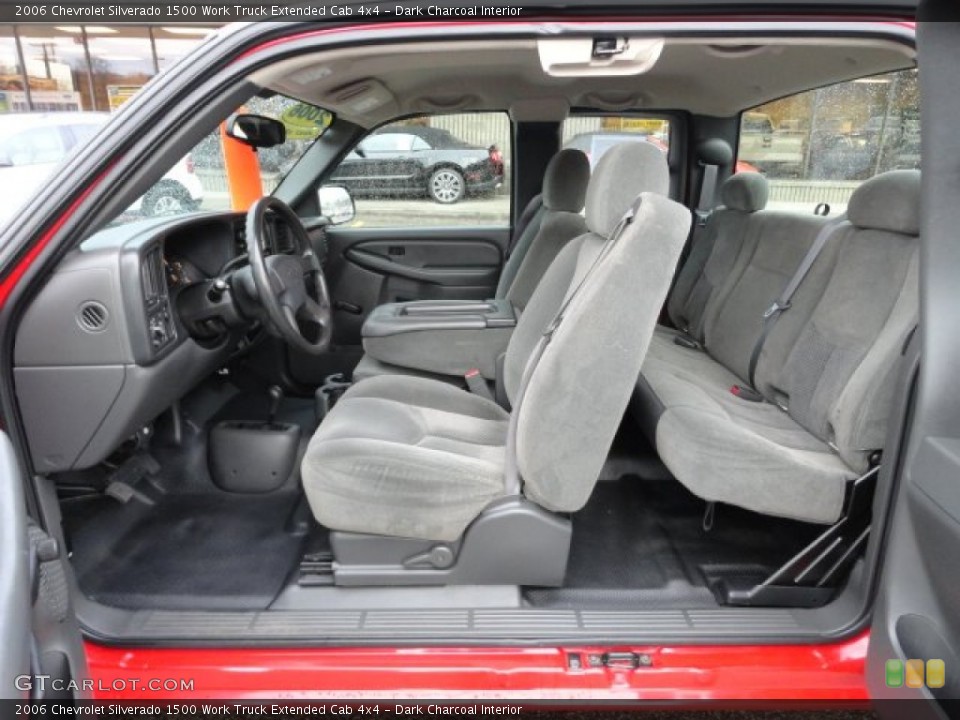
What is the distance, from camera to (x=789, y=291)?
7.16 feet

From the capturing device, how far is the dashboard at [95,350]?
1.40 metres

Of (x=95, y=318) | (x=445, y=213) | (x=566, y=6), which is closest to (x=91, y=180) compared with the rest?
(x=95, y=318)

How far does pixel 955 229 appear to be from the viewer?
1.20 m

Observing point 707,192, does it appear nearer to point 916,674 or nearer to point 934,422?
point 934,422

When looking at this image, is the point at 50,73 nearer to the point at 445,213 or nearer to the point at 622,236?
the point at 445,213

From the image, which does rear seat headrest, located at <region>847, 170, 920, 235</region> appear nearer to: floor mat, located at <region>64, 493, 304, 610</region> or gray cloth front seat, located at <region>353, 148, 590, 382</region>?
gray cloth front seat, located at <region>353, 148, 590, 382</region>

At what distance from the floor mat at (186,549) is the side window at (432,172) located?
1.79m

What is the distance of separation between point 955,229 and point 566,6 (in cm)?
84

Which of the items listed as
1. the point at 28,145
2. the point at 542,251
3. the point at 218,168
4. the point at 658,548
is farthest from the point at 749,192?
the point at 28,145

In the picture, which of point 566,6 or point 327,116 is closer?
point 566,6

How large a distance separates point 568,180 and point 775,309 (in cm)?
107

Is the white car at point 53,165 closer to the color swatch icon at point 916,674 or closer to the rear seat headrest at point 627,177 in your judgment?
the rear seat headrest at point 627,177

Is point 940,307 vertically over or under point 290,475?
over

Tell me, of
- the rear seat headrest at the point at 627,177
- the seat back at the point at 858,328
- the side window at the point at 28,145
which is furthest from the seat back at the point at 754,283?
the side window at the point at 28,145
